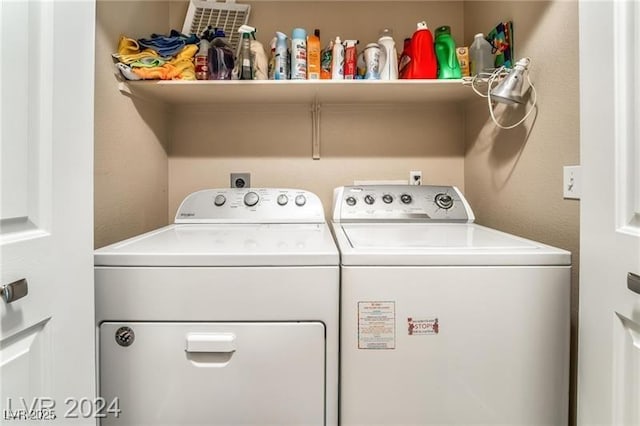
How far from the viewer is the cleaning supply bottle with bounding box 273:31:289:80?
5.14 ft

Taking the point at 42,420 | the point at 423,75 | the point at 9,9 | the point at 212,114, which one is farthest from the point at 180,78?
the point at 42,420

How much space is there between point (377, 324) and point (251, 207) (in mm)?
936

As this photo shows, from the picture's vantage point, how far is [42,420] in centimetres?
68

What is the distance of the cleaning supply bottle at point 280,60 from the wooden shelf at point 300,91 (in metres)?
0.06

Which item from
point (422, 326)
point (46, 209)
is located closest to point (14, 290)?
point (46, 209)

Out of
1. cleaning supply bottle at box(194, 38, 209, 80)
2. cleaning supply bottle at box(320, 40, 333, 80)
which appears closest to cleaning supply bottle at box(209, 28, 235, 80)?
cleaning supply bottle at box(194, 38, 209, 80)

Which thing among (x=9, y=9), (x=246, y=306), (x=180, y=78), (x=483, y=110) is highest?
(x=180, y=78)

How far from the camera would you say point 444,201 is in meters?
1.63

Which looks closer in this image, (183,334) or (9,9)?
(9,9)

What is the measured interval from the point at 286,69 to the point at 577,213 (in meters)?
1.29

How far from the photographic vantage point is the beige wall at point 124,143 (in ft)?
4.25

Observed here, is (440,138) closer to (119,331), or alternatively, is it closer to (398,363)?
(398,363)

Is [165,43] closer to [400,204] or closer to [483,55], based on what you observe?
[400,204]

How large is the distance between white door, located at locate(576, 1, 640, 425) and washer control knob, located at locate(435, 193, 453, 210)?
30.0 inches
